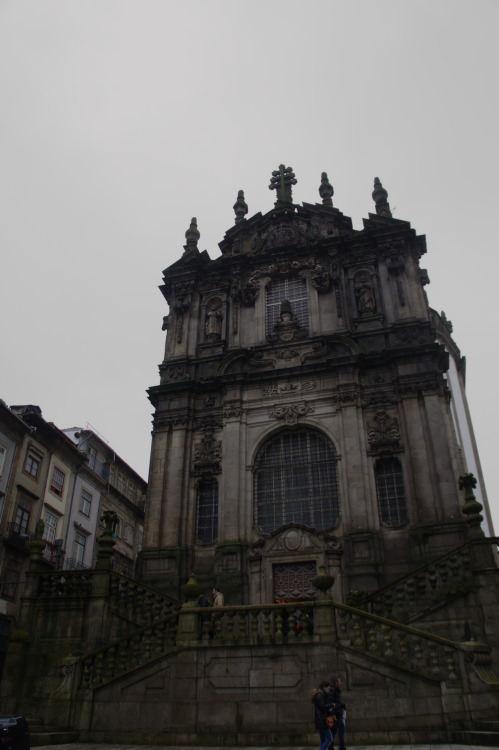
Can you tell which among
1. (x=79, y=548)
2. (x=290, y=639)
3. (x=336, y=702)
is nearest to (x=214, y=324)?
(x=290, y=639)

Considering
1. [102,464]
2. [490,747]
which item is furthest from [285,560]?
[102,464]

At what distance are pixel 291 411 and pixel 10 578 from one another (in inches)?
654

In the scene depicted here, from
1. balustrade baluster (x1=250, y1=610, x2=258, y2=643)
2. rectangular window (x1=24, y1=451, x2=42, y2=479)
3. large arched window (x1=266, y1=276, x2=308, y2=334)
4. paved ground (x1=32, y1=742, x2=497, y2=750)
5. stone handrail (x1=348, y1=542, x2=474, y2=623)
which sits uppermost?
large arched window (x1=266, y1=276, x2=308, y2=334)

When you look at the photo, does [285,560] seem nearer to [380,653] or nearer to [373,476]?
[373,476]

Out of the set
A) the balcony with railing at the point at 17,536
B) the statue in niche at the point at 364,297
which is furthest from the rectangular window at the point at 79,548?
the statue in niche at the point at 364,297

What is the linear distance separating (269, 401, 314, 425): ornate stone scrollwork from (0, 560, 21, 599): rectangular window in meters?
15.1

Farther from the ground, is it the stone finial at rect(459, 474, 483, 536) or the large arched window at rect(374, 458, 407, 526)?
the large arched window at rect(374, 458, 407, 526)

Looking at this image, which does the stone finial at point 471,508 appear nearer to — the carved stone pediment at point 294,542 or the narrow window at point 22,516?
the carved stone pediment at point 294,542

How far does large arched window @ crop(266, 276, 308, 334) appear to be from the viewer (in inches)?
965

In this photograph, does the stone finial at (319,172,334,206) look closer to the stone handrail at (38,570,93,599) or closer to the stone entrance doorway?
the stone entrance doorway

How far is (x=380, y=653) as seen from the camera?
1232 cm

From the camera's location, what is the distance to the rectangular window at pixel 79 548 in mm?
34906

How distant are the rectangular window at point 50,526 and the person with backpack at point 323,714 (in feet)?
84.4

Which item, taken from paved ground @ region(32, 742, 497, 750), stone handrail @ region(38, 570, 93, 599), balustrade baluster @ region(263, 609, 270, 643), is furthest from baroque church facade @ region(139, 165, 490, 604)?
paved ground @ region(32, 742, 497, 750)
